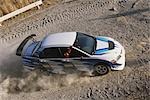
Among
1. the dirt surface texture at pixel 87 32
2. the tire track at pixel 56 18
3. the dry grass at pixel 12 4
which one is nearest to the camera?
the dirt surface texture at pixel 87 32

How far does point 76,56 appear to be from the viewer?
14000 millimetres

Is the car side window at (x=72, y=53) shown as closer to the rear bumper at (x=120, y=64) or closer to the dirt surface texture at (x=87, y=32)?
the dirt surface texture at (x=87, y=32)

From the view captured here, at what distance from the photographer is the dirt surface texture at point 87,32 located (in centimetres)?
1362

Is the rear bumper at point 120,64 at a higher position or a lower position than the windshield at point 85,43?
lower

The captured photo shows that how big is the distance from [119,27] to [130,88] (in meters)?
5.52

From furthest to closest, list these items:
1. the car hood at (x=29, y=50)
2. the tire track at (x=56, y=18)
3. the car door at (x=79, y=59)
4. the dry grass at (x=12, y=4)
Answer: the dry grass at (x=12, y=4) < the tire track at (x=56, y=18) < the car hood at (x=29, y=50) < the car door at (x=79, y=59)

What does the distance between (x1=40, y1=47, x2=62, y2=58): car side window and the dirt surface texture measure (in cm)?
98

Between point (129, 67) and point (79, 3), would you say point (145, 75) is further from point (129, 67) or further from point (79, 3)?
point (79, 3)

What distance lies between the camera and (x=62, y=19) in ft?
67.4

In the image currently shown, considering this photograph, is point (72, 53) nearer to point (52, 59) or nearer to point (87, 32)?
point (52, 59)

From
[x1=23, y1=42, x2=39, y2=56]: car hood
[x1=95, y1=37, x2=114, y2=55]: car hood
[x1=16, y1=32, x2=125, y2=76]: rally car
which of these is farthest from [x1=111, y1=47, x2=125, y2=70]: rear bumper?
[x1=23, y1=42, x2=39, y2=56]: car hood

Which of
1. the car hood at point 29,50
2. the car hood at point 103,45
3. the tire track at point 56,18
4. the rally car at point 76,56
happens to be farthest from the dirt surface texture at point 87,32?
the car hood at point 103,45

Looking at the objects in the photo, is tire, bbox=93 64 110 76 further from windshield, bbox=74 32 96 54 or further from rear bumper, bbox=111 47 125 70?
windshield, bbox=74 32 96 54

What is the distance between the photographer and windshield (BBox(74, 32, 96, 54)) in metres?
14.1
